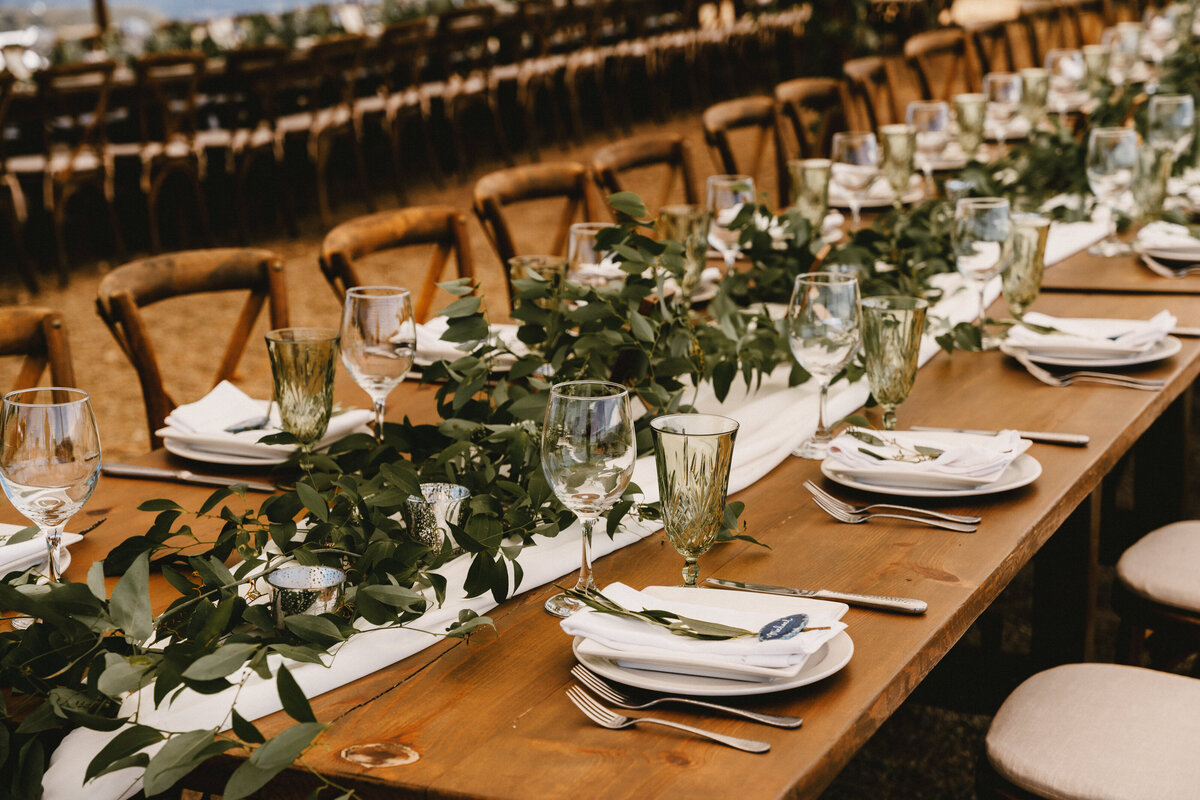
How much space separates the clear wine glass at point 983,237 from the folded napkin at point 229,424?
92 centimetres

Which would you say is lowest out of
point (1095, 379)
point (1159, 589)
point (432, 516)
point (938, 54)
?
point (1159, 589)

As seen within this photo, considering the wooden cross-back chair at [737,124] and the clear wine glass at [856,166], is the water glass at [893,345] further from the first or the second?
the wooden cross-back chair at [737,124]

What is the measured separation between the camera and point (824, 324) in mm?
1516

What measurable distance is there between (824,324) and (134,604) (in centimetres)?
85

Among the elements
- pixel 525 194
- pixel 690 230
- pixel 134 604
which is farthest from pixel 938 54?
pixel 134 604

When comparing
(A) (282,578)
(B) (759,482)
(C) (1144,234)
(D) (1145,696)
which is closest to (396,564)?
(A) (282,578)

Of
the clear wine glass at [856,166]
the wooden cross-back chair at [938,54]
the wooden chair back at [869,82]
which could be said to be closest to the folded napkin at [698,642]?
the clear wine glass at [856,166]

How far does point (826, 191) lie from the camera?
8.23ft

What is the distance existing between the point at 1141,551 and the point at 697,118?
859cm

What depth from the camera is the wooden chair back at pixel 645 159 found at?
10.4 ft

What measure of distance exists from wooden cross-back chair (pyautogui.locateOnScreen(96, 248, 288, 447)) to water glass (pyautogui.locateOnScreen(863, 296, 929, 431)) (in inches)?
44.4

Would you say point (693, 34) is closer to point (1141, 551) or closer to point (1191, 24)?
point (1191, 24)

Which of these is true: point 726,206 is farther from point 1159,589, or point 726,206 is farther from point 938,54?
point 938,54

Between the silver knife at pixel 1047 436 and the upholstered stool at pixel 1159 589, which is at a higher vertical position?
the silver knife at pixel 1047 436
